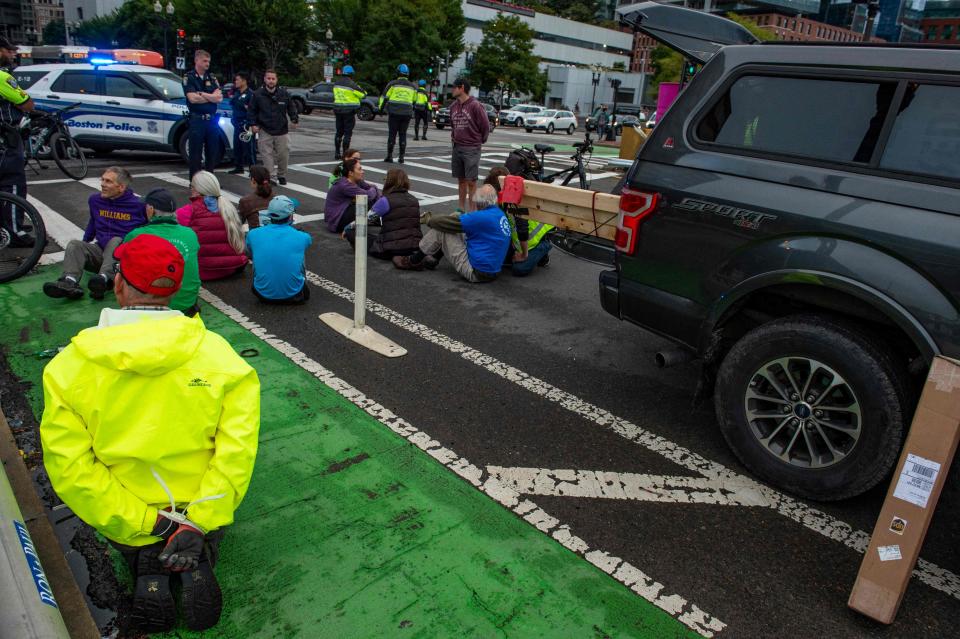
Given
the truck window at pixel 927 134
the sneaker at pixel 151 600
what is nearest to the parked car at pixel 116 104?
the sneaker at pixel 151 600

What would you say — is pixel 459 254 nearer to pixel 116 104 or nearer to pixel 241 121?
pixel 241 121

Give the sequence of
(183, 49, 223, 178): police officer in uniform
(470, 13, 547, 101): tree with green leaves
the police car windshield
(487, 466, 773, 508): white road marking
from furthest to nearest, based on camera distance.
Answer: (470, 13, 547, 101): tree with green leaves
the police car windshield
(183, 49, 223, 178): police officer in uniform
(487, 466, 773, 508): white road marking

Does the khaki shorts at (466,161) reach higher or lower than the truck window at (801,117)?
lower

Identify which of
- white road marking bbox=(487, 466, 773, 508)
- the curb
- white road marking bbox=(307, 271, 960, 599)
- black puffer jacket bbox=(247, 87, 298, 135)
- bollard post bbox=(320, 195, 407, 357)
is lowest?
the curb

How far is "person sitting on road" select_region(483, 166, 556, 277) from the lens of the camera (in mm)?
7152

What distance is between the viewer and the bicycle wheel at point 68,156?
426 inches

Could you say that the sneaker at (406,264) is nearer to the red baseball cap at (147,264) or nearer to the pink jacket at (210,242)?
the pink jacket at (210,242)

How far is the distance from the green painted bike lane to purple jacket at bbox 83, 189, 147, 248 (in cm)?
227

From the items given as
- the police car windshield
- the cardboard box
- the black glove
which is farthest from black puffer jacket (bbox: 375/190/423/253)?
the police car windshield

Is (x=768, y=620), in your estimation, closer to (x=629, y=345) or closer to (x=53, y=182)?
(x=629, y=345)

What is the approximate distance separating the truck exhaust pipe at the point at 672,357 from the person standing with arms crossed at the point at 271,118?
8964mm

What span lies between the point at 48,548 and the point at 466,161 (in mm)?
8068

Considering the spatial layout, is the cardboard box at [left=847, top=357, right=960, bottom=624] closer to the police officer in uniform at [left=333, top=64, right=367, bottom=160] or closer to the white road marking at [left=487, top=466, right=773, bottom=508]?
the white road marking at [left=487, top=466, right=773, bottom=508]

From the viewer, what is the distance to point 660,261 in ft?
12.4
